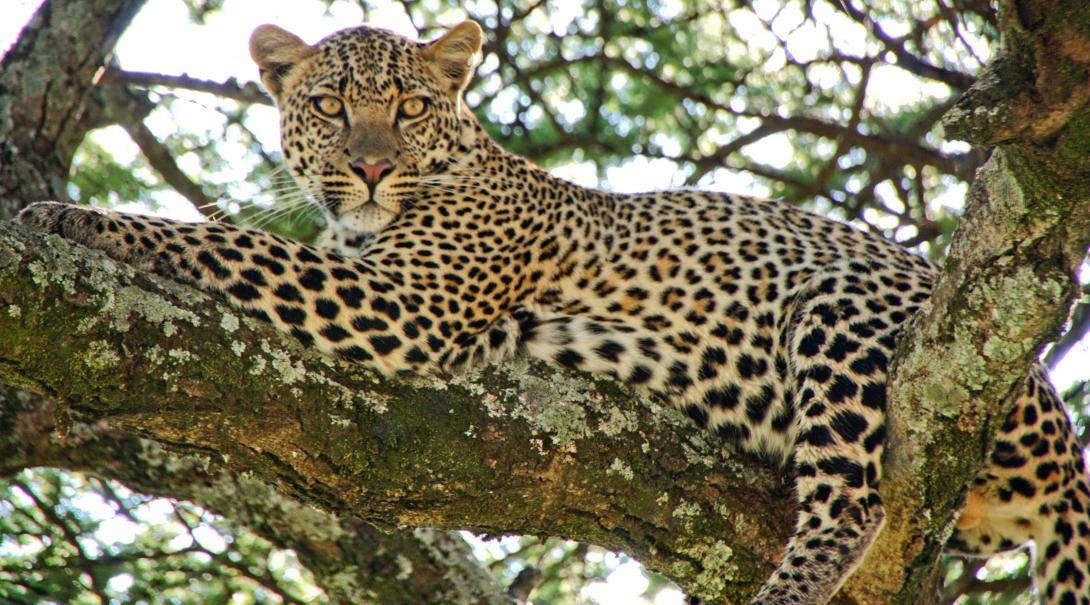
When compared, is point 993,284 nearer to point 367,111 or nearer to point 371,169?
point 371,169

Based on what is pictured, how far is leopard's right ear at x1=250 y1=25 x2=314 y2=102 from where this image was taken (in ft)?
22.8

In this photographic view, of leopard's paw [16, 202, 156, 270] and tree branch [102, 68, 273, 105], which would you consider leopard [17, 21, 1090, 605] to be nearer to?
leopard's paw [16, 202, 156, 270]

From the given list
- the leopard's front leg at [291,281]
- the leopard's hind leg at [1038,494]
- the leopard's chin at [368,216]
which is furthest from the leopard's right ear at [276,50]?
the leopard's hind leg at [1038,494]

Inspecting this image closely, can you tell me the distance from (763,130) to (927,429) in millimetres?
4975

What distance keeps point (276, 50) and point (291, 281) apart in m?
2.36

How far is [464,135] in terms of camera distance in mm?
6938

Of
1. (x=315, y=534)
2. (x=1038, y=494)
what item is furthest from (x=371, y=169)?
(x=1038, y=494)

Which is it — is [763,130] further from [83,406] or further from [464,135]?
[83,406]

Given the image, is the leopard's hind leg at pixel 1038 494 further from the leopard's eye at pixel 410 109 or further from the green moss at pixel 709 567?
the leopard's eye at pixel 410 109

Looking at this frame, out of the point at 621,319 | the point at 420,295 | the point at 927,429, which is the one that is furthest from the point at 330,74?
the point at 927,429

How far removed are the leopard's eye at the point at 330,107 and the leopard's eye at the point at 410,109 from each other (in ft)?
1.12

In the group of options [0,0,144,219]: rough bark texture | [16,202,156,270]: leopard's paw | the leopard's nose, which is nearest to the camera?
[16,202,156,270]: leopard's paw

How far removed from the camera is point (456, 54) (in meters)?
7.09

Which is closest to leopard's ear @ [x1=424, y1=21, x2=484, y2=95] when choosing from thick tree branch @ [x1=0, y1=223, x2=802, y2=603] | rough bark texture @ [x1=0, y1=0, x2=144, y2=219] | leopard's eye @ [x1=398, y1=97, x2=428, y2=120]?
leopard's eye @ [x1=398, y1=97, x2=428, y2=120]
